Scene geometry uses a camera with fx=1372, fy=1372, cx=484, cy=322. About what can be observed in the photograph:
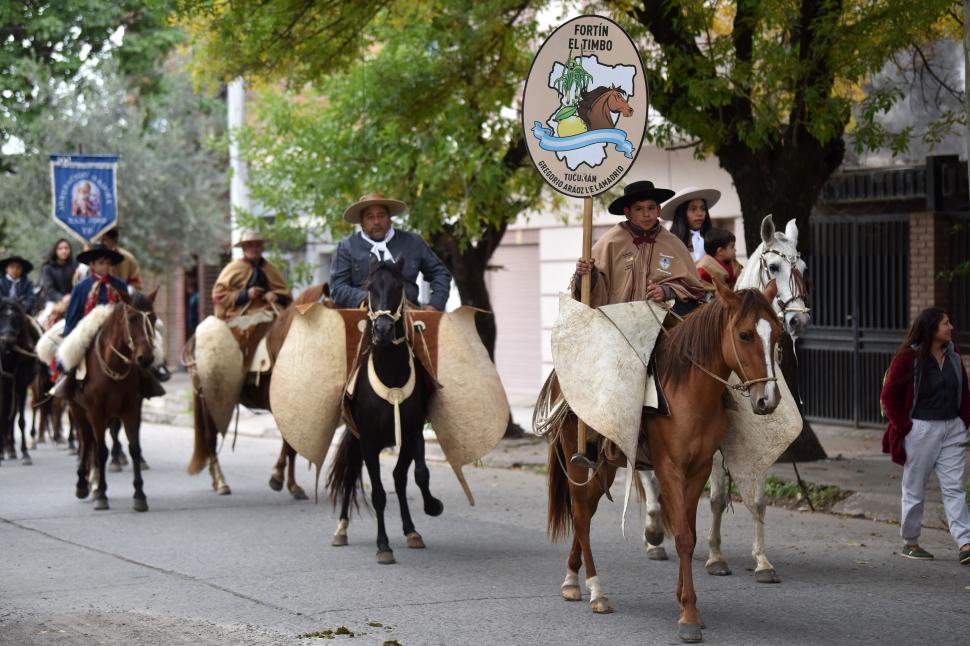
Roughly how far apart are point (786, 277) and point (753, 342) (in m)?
2.28

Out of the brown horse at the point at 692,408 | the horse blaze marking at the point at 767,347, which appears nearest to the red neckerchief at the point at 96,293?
the brown horse at the point at 692,408

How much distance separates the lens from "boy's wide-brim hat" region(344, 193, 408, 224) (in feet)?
35.3

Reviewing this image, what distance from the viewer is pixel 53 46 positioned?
105ft

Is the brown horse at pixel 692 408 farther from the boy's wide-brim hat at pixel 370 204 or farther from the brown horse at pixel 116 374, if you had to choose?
the brown horse at pixel 116 374

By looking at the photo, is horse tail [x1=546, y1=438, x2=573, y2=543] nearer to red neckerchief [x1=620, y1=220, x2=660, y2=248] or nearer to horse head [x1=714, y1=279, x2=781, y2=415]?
red neckerchief [x1=620, y1=220, x2=660, y2=248]

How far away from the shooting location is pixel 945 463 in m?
9.84

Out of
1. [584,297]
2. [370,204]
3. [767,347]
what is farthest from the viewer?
[370,204]

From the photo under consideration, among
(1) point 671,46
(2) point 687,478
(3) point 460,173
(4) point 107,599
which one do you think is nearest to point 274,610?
(4) point 107,599

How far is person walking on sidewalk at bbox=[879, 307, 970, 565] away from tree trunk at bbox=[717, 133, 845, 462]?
4.16m

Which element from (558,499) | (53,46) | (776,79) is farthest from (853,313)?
(53,46)

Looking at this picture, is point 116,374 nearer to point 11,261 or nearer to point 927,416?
point 11,261

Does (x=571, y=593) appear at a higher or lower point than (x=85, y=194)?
lower

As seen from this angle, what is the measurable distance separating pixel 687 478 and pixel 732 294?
1.08 meters

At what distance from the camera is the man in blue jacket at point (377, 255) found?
1074 cm
